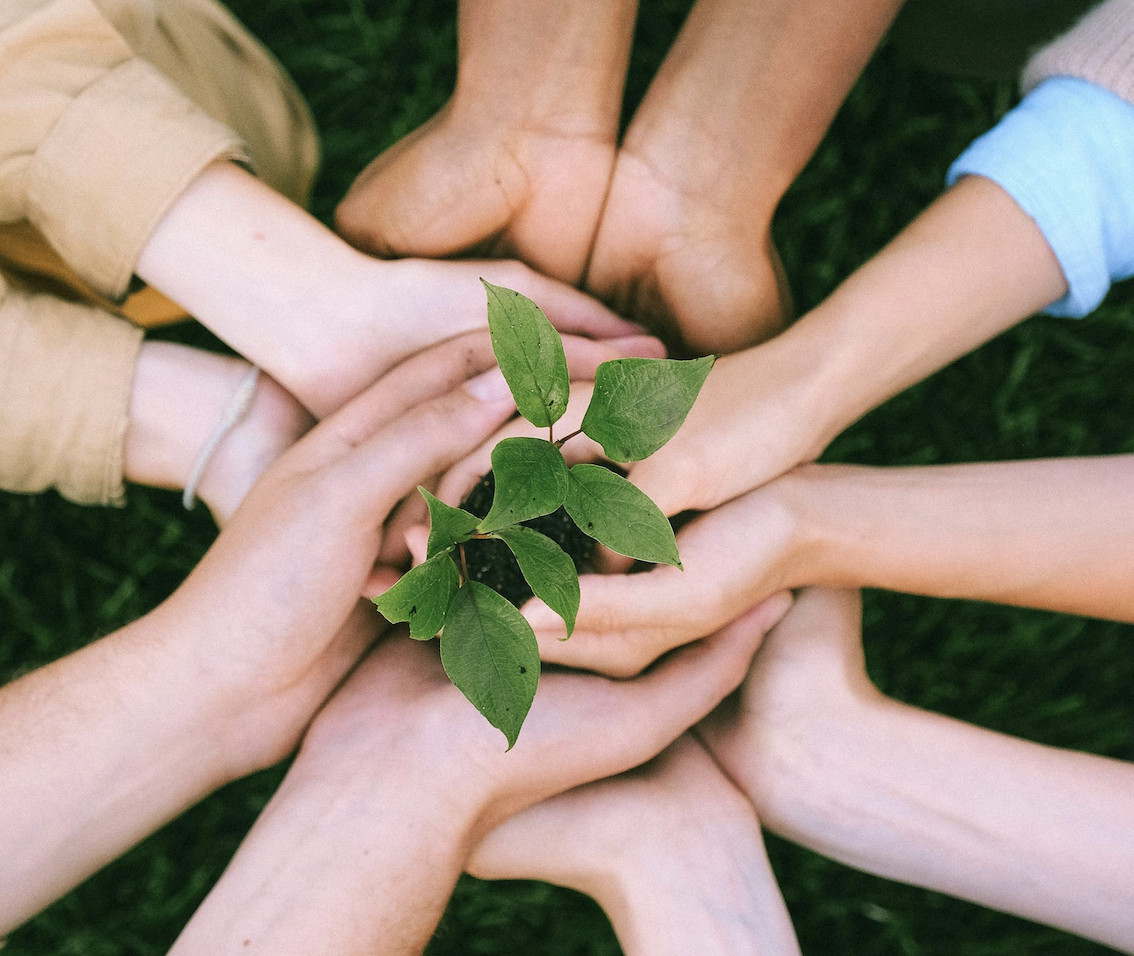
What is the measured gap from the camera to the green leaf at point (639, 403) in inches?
19.3

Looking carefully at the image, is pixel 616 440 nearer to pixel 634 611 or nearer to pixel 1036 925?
pixel 634 611

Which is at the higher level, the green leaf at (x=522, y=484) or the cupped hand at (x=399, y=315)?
the green leaf at (x=522, y=484)

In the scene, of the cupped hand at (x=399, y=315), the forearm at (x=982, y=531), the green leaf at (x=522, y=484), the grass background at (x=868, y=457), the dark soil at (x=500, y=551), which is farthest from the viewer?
the grass background at (x=868, y=457)

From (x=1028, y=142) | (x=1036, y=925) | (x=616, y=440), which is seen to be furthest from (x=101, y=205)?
(x=1036, y=925)

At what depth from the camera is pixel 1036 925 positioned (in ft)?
4.54

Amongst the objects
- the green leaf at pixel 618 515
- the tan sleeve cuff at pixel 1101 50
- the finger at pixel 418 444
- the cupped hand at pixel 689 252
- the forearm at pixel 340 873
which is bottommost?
the forearm at pixel 340 873


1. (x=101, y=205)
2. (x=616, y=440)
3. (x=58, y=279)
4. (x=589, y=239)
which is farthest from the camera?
(x=58, y=279)

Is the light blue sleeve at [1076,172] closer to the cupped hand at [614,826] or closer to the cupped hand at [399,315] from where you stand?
the cupped hand at [399,315]

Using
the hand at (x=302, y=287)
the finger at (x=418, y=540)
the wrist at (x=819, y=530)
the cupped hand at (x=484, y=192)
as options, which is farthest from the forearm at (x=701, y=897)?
the cupped hand at (x=484, y=192)

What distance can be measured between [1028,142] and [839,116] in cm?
55

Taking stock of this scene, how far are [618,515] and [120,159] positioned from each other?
2.46 ft

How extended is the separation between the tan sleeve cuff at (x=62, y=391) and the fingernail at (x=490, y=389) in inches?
17.6

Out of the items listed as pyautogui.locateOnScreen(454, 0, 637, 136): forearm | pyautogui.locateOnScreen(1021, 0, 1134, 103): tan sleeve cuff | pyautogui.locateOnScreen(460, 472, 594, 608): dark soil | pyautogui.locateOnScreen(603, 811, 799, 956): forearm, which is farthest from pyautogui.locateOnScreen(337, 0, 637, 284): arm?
pyautogui.locateOnScreen(603, 811, 799, 956): forearm

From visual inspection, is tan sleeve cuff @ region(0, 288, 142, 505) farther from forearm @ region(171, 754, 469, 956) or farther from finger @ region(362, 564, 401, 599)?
forearm @ region(171, 754, 469, 956)
